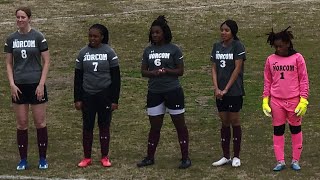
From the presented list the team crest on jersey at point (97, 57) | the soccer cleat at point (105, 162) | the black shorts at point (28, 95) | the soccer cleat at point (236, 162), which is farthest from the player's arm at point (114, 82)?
the soccer cleat at point (236, 162)

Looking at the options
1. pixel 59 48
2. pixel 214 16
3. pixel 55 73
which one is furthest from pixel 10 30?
pixel 214 16

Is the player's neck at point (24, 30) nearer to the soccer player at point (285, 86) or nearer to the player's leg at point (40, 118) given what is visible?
the player's leg at point (40, 118)

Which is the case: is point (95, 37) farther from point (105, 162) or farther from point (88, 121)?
point (105, 162)

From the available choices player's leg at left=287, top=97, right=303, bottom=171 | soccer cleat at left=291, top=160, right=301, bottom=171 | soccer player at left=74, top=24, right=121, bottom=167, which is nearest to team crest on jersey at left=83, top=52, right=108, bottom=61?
soccer player at left=74, top=24, right=121, bottom=167

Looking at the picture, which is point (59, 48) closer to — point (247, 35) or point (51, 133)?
point (247, 35)

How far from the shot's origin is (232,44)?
880 centimetres

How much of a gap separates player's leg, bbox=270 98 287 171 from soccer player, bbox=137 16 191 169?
112 centimetres

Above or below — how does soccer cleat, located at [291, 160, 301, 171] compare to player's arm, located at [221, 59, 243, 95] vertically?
below

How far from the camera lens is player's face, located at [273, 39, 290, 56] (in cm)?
851

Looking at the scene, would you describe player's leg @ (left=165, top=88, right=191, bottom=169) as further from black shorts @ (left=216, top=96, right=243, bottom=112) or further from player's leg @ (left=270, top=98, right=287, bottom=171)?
player's leg @ (left=270, top=98, right=287, bottom=171)

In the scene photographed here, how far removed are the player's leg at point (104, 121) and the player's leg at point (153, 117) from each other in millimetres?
443

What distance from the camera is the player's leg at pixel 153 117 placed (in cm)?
891

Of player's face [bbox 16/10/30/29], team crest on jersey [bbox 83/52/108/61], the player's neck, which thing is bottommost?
team crest on jersey [bbox 83/52/108/61]

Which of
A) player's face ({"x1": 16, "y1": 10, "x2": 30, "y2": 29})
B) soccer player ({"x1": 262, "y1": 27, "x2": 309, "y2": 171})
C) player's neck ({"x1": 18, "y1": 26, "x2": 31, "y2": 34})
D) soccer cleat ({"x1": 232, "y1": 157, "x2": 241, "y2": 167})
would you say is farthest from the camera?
soccer cleat ({"x1": 232, "y1": 157, "x2": 241, "y2": 167})
